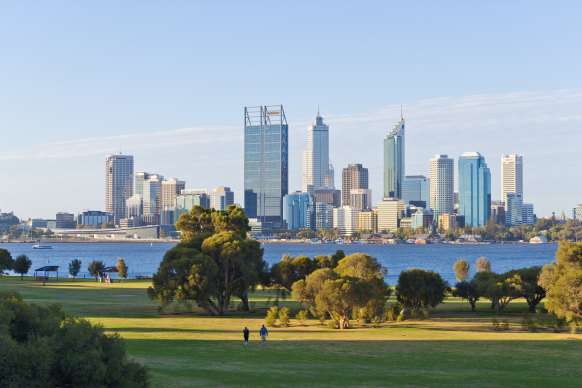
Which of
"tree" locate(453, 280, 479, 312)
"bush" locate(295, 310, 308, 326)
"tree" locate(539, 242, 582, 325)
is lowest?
"bush" locate(295, 310, 308, 326)

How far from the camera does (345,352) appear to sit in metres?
37.2

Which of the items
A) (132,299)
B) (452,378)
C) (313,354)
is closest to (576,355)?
(452,378)

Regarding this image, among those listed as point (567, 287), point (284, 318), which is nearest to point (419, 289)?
point (284, 318)

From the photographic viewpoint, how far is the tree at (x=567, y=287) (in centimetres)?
4716

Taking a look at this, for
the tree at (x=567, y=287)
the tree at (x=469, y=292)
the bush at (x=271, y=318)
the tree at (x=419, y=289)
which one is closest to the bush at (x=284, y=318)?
the bush at (x=271, y=318)

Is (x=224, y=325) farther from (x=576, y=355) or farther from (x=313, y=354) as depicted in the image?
(x=576, y=355)

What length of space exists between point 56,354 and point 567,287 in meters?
35.6

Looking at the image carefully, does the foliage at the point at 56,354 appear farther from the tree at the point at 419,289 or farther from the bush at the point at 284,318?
the tree at the point at 419,289

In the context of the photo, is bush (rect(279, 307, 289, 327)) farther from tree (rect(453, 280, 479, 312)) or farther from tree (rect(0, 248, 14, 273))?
tree (rect(0, 248, 14, 273))

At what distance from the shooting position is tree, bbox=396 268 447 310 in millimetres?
58656

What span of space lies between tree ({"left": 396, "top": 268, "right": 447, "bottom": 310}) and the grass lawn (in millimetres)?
1554

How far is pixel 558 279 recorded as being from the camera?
49.8m

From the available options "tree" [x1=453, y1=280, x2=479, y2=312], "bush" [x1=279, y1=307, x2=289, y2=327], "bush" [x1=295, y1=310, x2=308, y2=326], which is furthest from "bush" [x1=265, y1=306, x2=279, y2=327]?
"tree" [x1=453, y1=280, x2=479, y2=312]

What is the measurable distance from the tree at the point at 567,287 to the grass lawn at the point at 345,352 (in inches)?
60.7
